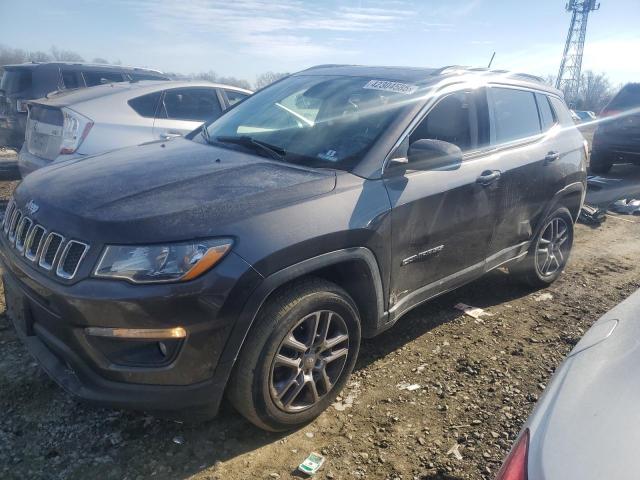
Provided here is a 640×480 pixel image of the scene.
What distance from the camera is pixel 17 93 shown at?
333 inches

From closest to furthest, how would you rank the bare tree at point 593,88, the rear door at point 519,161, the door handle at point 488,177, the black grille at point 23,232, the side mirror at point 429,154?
the black grille at point 23,232 → the side mirror at point 429,154 → the door handle at point 488,177 → the rear door at point 519,161 → the bare tree at point 593,88

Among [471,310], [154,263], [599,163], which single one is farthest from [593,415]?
[599,163]

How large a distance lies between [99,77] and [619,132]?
10.1 metres

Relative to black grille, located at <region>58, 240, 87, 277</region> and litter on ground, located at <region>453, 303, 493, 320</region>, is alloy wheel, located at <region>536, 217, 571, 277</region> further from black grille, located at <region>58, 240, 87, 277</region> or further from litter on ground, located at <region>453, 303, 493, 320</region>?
black grille, located at <region>58, 240, 87, 277</region>

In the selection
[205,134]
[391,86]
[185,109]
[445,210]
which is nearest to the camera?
[445,210]

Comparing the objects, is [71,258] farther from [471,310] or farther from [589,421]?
[471,310]


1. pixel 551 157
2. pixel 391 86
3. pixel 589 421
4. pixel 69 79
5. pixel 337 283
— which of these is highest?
pixel 391 86

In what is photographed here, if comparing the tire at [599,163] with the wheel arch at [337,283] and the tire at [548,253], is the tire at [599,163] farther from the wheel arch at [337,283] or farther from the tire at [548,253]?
the wheel arch at [337,283]

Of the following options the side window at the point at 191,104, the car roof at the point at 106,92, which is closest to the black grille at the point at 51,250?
the car roof at the point at 106,92

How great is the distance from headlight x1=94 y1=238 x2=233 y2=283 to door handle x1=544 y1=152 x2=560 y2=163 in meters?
3.11

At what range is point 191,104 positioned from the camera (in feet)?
21.1

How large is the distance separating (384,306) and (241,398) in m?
0.99

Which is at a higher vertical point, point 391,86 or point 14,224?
point 391,86

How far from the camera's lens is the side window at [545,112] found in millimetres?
4191
